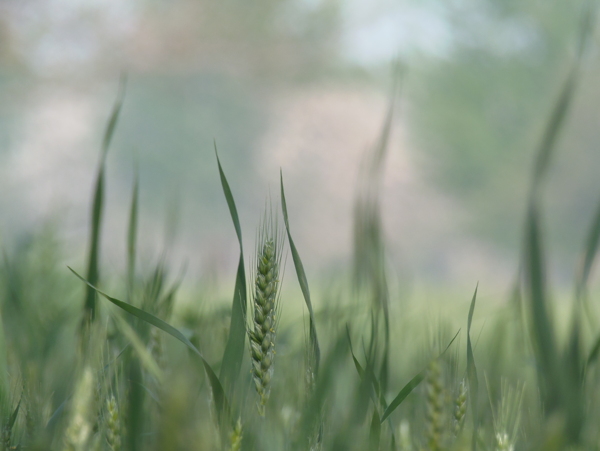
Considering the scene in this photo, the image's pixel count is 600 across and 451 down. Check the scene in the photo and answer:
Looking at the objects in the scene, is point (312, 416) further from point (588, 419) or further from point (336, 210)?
point (336, 210)

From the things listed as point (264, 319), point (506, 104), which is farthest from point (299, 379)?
point (506, 104)

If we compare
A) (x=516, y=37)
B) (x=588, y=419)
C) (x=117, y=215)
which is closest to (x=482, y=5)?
(x=516, y=37)

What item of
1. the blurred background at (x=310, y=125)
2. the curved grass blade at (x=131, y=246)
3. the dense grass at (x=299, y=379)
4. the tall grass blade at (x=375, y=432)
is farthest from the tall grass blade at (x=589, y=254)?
the blurred background at (x=310, y=125)

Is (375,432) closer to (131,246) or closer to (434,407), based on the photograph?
(434,407)

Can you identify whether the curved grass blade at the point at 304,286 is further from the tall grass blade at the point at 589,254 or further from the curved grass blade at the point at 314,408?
the tall grass blade at the point at 589,254

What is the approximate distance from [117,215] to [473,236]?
615cm

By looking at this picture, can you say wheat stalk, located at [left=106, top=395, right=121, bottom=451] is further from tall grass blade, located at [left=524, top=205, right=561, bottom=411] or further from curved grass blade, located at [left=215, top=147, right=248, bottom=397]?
tall grass blade, located at [left=524, top=205, right=561, bottom=411]

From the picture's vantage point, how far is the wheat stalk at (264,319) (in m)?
0.23

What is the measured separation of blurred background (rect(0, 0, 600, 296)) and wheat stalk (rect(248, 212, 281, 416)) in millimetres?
8255

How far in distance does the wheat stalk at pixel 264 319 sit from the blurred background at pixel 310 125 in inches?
325

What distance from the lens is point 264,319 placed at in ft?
0.79

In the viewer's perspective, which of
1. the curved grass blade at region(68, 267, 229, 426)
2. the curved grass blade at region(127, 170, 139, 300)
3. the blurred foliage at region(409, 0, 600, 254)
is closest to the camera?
the curved grass blade at region(68, 267, 229, 426)

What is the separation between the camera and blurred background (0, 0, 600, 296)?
29.9 ft

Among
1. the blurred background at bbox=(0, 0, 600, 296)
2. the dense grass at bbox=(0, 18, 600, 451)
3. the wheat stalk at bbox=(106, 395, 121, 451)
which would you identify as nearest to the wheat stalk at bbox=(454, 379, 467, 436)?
the dense grass at bbox=(0, 18, 600, 451)
